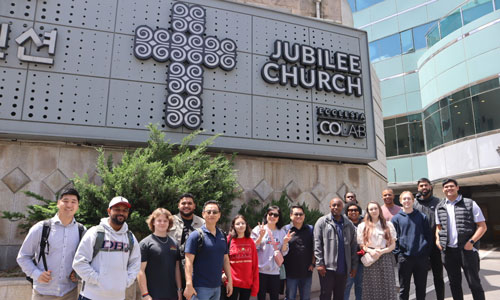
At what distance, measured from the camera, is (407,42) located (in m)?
25.6

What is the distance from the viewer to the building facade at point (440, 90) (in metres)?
17.1

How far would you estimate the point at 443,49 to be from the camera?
20062 millimetres

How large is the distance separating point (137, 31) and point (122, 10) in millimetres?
720

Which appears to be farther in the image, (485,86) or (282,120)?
(485,86)

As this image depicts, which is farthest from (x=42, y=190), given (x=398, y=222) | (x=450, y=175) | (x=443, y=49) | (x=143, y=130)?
(x=443, y=49)

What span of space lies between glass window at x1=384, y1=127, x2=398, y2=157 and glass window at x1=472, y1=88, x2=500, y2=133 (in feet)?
24.2

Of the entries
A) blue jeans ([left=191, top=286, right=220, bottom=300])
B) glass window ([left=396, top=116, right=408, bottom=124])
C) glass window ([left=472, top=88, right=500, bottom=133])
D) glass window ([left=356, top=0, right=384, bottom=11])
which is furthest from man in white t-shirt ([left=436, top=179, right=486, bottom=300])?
glass window ([left=356, top=0, right=384, bottom=11])

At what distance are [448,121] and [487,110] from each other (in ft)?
8.61

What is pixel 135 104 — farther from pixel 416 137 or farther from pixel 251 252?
pixel 416 137

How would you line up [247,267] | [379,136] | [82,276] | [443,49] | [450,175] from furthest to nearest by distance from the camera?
1. [443,49]
2. [450,175]
3. [379,136]
4. [247,267]
5. [82,276]

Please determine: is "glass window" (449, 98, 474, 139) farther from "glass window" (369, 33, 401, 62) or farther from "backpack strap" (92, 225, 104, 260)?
"backpack strap" (92, 225, 104, 260)

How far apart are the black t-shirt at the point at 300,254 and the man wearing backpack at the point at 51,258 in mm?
2969

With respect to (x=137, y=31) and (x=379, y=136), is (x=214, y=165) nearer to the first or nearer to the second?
(x=137, y=31)

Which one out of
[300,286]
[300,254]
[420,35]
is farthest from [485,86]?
[300,286]
